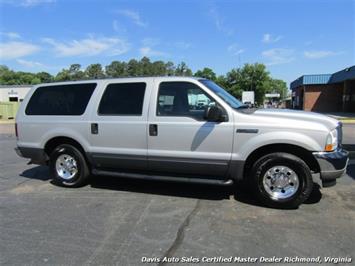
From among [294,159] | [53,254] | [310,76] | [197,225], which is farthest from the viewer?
[310,76]

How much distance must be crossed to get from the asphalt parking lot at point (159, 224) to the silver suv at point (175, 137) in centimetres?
40

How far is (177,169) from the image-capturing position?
545 centimetres

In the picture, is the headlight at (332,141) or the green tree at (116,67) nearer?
the headlight at (332,141)

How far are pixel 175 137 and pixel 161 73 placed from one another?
31.5 metres

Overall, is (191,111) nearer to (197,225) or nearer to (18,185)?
(197,225)

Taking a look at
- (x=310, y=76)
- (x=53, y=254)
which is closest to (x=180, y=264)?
(x=53, y=254)

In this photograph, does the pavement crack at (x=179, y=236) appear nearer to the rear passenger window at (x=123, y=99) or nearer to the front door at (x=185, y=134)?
the front door at (x=185, y=134)

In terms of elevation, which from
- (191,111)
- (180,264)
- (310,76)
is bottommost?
(180,264)

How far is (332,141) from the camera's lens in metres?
4.83

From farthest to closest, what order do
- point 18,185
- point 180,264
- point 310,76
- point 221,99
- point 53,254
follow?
1. point 310,76
2. point 18,185
3. point 221,99
4. point 53,254
5. point 180,264

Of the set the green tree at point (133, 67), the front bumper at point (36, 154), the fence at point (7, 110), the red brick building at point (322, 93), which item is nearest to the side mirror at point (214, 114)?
the front bumper at point (36, 154)

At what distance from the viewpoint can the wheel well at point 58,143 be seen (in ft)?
20.5

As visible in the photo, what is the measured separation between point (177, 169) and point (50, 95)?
2.93m

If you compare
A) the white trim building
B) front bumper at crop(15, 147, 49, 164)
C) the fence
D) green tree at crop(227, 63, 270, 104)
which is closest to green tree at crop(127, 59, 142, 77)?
green tree at crop(227, 63, 270, 104)
